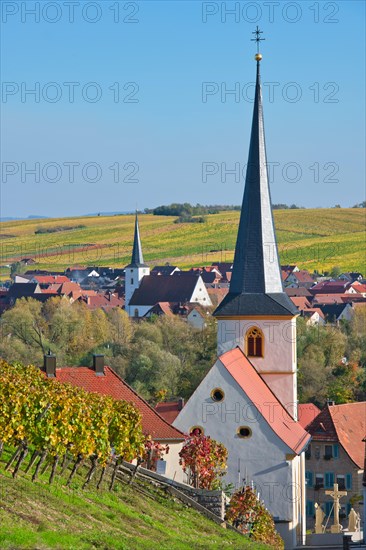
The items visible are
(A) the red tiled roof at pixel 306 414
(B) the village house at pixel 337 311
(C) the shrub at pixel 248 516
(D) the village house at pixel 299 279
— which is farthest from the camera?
(D) the village house at pixel 299 279

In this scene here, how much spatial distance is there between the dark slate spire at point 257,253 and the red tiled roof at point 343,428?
45.9 feet

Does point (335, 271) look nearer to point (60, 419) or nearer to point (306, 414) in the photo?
point (306, 414)

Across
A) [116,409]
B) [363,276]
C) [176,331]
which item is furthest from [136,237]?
[116,409]

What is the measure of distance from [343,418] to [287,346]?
16.5 meters

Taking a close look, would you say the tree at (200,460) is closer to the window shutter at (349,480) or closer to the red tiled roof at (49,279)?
the window shutter at (349,480)

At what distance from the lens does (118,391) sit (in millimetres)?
41531

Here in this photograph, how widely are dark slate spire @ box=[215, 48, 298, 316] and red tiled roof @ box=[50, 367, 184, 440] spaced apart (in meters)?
7.21

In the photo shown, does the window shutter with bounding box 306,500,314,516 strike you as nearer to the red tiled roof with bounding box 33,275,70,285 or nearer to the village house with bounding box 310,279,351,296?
the village house with bounding box 310,279,351,296

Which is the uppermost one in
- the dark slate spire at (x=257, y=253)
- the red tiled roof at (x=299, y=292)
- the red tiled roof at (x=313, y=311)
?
the red tiled roof at (x=299, y=292)

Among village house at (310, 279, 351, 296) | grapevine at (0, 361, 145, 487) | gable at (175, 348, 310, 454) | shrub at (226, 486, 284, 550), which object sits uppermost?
village house at (310, 279, 351, 296)

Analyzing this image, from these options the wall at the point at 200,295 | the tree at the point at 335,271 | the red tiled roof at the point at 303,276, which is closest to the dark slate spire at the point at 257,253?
the wall at the point at 200,295

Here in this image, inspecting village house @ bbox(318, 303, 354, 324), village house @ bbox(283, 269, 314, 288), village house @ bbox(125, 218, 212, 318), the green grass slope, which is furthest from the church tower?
village house @ bbox(283, 269, 314, 288)

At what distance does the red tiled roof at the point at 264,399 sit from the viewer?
4372 centimetres

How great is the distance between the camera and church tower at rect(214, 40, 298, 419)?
48156 millimetres
